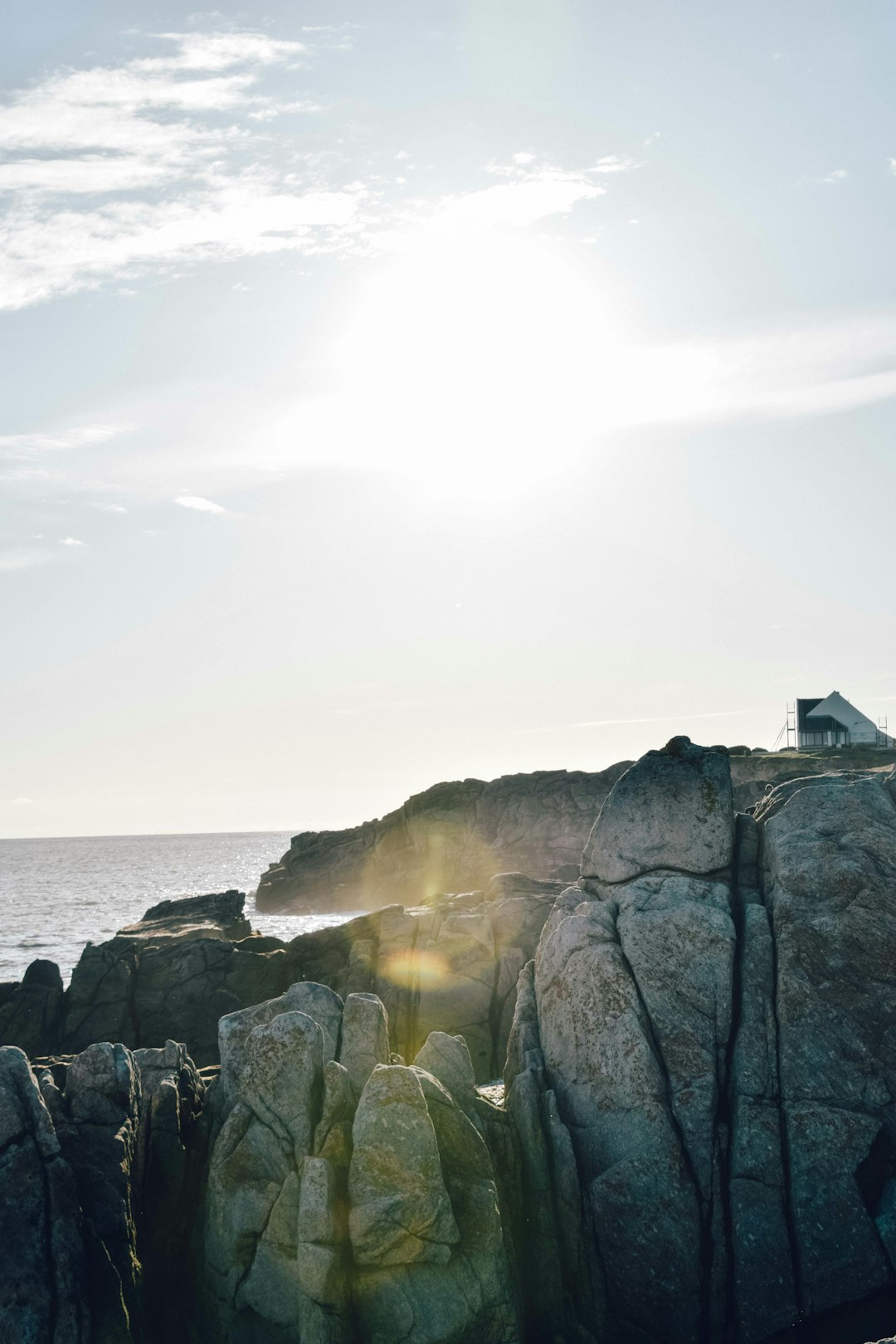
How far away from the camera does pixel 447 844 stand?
4456 inches

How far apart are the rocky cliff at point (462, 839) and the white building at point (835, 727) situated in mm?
13306

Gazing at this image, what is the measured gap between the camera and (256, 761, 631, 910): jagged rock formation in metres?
106

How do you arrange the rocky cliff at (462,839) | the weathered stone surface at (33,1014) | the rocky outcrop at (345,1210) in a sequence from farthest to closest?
the rocky cliff at (462,839) < the weathered stone surface at (33,1014) < the rocky outcrop at (345,1210)

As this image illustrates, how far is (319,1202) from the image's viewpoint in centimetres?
1456

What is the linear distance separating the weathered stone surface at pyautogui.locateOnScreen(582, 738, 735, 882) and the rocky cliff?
7665 cm

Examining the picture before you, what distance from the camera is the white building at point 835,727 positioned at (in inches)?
4678

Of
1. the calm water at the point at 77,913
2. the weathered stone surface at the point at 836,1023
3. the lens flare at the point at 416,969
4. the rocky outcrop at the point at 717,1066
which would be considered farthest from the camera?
the calm water at the point at 77,913

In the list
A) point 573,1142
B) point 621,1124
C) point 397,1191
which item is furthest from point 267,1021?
point 621,1124

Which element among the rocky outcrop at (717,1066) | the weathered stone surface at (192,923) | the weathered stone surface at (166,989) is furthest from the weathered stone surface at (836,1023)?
the weathered stone surface at (192,923)

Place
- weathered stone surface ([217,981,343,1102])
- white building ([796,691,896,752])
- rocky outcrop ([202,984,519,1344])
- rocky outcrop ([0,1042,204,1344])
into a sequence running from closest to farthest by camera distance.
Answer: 1. rocky outcrop ([0,1042,204,1344])
2. rocky outcrop ([202,984,519,1344])
3. weathered stone surface ([217,981,343,1102])
4. white building ([796,691,896,752])

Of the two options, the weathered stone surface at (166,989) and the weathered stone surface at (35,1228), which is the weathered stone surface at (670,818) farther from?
the weathered stone surface at (166,989)

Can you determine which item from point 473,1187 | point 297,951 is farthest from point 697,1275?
point 297,951

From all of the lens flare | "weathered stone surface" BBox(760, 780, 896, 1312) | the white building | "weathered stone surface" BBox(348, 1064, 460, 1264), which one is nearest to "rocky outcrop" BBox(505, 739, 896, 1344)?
"weathered stone surface" BBox(760, 780, 896, 1312)

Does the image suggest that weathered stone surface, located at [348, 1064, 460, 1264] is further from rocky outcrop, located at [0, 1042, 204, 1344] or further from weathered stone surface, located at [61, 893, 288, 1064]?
weathered stone surface, located at [61, 893, 288, 1064]
